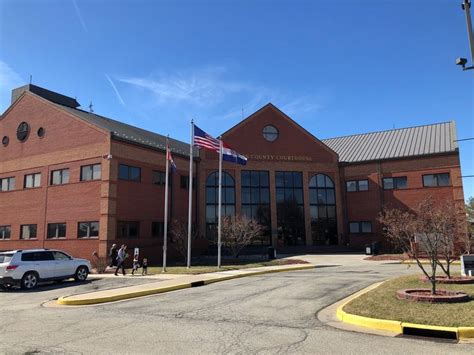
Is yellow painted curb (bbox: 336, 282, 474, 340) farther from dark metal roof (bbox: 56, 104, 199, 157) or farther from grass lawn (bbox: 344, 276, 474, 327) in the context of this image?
dark metal roof (bbox: 56, 104, 199, 157)

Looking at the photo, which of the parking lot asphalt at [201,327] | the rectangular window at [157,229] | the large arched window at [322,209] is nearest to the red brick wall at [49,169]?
the rectangular window at [157,229]

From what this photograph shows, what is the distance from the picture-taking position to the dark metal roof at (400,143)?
40.2 m

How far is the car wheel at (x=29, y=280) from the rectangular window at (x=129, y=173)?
40.0 feet

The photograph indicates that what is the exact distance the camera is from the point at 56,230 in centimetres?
3216

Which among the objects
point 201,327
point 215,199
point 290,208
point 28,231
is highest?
point 215,199

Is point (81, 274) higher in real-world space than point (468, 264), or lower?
lower

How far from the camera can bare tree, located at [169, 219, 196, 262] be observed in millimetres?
32375

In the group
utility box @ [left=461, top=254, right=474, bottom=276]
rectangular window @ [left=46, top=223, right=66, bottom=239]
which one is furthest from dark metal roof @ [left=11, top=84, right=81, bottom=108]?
utility box @ [left=461, top=254, right=474, bottom=276]

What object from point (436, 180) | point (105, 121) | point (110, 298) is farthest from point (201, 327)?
point (436, 180)

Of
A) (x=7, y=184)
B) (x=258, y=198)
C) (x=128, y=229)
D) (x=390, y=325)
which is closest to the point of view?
(x=390, y=325)

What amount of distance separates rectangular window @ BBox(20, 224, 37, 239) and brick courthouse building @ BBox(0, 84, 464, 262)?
0.43 feet

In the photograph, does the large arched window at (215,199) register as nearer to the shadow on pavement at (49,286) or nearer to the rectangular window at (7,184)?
the rectangular window at (7,184)

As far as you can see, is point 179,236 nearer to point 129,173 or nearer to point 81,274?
point 129,173

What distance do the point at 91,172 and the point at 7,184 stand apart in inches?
410
